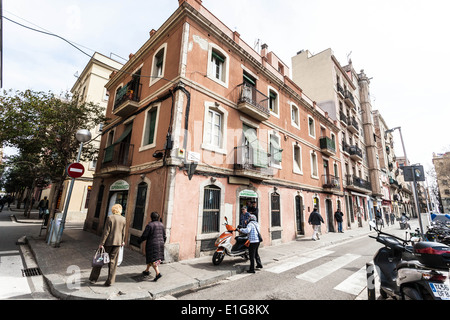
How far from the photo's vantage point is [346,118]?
901 inches

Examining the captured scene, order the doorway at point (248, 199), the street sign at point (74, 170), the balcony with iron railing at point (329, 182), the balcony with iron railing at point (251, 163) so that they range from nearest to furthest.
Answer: the street sign at point (74, 170) → the balcony with iron railing at point (251, 163) → the doorway at point (248, 199) → the balcony with iron railing at point (329, 182)

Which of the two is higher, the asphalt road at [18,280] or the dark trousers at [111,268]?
the dark trousers at [111,268]

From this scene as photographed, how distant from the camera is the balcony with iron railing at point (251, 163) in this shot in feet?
30.1

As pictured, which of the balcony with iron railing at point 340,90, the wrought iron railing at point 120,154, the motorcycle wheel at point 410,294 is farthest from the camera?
the balcony with iron railing at point 340,90

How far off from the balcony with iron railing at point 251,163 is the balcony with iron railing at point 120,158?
5.17 metres

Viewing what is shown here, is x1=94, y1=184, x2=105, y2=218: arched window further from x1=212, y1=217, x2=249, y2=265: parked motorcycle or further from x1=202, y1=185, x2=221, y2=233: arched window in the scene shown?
x1=212, y1=217, x2=249, y2=265: parked motorcycle

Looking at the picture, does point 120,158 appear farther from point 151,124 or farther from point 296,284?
point 296,284

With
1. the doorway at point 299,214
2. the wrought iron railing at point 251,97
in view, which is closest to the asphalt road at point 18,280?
the wrought iron railing at point 251,97

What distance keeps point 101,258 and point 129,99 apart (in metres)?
8.04

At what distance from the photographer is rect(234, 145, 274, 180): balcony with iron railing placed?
30.1ft

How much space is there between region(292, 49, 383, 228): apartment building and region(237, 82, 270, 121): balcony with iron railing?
13.4 meters

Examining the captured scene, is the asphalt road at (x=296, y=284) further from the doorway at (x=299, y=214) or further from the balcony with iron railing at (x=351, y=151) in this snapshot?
the balcony with iron railing at (x=351, y=151)

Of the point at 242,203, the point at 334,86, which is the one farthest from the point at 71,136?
the point at 334,86

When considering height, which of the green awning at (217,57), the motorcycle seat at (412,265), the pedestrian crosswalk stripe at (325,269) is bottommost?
the pedestrian crosswalk stripe at (325,269)
